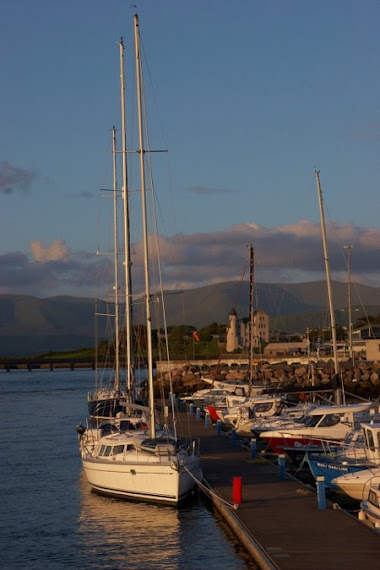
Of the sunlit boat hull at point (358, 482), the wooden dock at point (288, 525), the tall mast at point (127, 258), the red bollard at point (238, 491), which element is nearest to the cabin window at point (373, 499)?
the wooden dock at point (288, 525)

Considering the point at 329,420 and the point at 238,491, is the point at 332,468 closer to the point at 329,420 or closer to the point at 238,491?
the point at 238,491

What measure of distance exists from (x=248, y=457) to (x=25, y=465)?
12141mm

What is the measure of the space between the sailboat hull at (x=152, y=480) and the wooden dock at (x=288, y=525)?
116 centimetres

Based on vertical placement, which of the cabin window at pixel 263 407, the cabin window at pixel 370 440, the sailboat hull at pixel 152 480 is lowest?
the sailboat hull at pixel 152 480

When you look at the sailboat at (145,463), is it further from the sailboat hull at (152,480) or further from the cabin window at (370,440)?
the cabin window at (370,440)

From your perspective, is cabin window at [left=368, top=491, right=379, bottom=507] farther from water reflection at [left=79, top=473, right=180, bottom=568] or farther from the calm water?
water reflection at [left=79, top=473, right=180, bottom=568]

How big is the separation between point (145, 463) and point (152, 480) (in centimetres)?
59

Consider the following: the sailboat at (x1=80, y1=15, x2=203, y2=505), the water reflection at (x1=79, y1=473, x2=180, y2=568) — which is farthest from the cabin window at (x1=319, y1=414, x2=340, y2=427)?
the water reflection at (x1=79, y1=473, x2=180, y2=568)

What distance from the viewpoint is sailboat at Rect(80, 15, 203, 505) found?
29.3 meters

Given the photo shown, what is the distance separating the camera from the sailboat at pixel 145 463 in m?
29.3

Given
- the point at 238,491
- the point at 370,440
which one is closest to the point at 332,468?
the point at 370,440

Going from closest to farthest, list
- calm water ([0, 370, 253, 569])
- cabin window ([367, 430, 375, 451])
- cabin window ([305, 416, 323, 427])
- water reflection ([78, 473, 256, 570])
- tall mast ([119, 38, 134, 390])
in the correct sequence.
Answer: water reflection ([78, 473, 256, 570])
calm water ([0, 370, 253, 569])
cabin window ([367, 430, 375, 451])
cabin window ([305, 416, 323, 427])
tall mast ([119, 38, 134, 390])

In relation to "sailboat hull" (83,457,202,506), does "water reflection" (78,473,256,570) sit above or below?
below

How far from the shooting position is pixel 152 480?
29578 millimetres
